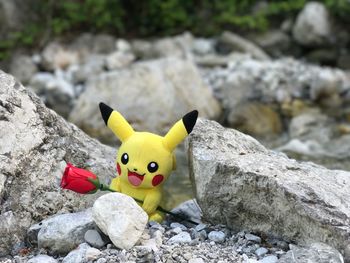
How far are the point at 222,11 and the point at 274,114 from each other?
124 inches

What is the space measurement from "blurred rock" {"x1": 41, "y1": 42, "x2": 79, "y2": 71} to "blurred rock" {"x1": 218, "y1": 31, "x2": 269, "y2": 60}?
2.20 metres

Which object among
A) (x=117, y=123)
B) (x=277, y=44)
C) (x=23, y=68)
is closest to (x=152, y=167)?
(x=117, y=123)

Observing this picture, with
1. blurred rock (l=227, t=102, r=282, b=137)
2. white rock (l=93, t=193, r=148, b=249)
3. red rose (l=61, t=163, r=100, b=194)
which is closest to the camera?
white rock (l=93, t=193, r=148, b=249)

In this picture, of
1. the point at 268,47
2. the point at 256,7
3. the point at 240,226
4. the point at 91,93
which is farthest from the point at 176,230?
the point at 256,7

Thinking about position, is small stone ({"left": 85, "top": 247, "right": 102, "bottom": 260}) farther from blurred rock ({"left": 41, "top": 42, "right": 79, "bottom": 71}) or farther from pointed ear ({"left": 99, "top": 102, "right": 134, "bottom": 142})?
blurred rock ({"left": 41, "top": 42, "right": 79, "bottom": 71})

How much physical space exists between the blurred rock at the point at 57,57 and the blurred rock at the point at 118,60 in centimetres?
58

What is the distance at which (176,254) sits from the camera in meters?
2.10

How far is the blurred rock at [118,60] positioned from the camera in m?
7.59

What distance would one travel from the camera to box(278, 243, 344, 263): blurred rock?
6.53 ft

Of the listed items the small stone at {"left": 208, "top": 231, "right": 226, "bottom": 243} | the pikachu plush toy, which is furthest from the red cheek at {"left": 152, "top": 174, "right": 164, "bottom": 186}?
the small stone at {"left": 208, "top": 231, "right": 226, "bottom": 243}

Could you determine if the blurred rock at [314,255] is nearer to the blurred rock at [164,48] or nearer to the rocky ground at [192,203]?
the rocky ground at [192,203]

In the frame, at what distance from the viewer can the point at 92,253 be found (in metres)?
2.07

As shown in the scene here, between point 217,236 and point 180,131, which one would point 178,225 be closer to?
point 217,236

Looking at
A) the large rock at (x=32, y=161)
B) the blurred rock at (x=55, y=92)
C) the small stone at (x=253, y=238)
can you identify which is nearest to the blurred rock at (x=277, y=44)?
the blurred rock at (x=55, y=92)
